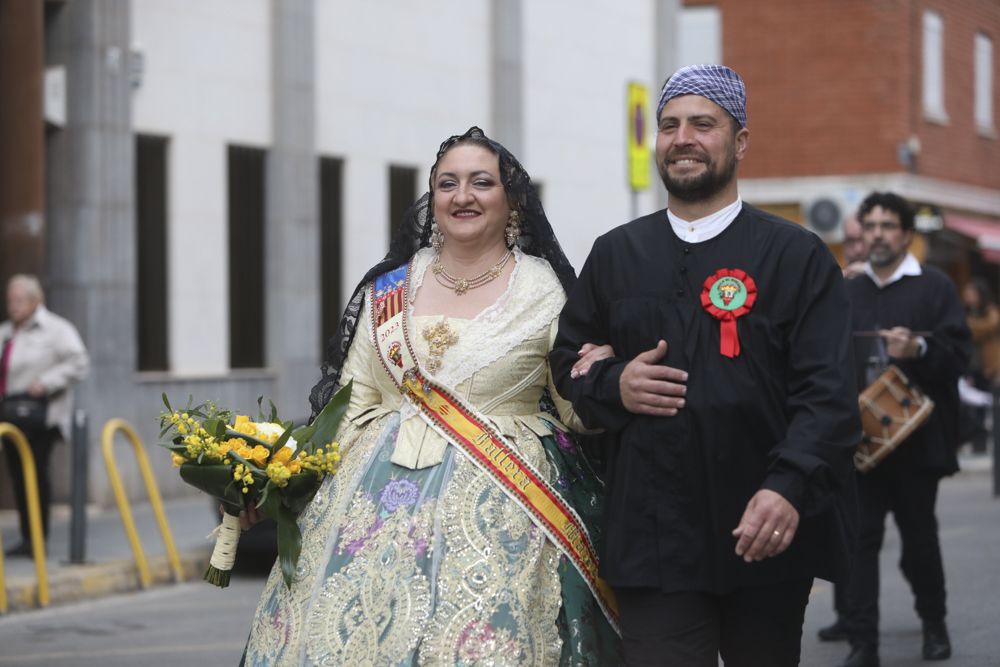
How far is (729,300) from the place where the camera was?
443 centimetres

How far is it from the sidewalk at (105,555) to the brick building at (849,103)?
16.1 meters

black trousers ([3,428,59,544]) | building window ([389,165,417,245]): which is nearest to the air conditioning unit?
building window ([389,165,417,245])

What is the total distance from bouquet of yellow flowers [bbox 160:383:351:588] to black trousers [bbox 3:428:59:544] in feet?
21.8

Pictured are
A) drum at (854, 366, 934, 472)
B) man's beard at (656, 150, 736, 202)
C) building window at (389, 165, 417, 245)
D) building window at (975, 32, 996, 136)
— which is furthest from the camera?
building window at (975, 32, 996, 136)

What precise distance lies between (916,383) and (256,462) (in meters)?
3.53

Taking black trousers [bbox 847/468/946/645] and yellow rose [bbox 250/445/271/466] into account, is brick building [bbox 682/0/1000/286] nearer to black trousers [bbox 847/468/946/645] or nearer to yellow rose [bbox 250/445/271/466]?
black trousers [bbox 847/468/946/645]

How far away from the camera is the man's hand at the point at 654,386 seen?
438 cm

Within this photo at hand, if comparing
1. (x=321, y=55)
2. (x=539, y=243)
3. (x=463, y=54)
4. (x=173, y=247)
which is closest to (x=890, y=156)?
(x=463, y=54)

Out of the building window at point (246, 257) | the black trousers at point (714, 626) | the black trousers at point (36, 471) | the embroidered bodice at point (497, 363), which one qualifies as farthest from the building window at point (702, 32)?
the black trousers at point (714, 626)

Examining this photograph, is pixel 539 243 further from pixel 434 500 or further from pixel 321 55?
pixel 321 55

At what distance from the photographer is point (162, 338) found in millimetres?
15539

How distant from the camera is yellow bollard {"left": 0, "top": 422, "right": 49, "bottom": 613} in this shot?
10312 millimetres

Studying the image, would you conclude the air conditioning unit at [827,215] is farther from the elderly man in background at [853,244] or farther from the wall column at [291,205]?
the elderly man in background at [853,244]

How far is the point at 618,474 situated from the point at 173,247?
11.5 meters
